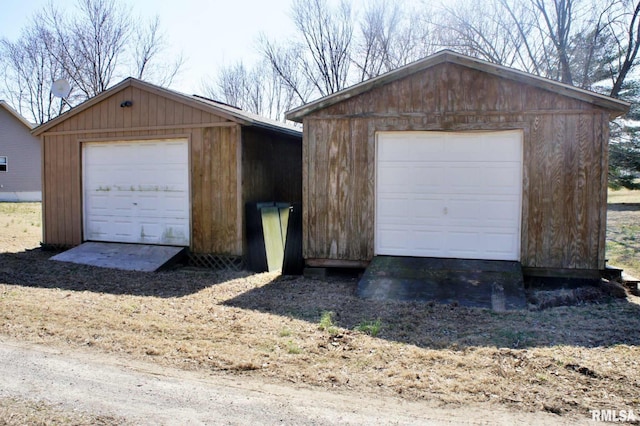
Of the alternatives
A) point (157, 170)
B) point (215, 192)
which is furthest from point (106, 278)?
point (157, 170)

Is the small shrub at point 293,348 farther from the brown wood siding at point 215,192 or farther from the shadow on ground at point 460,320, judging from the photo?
the brown wood siding at point 215,192

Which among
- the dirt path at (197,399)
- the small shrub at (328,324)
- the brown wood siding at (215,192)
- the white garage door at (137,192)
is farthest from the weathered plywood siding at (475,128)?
the dirt path at (197,399)

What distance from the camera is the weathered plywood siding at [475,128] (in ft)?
24.9

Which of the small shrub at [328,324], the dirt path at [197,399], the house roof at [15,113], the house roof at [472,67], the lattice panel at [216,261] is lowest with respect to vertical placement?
the dirt path at [197,399]

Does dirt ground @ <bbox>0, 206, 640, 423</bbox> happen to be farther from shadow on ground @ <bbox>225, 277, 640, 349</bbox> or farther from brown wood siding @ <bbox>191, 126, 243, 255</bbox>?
brown wood siding @ <bbox>191, 126, 243, 255</bbox>

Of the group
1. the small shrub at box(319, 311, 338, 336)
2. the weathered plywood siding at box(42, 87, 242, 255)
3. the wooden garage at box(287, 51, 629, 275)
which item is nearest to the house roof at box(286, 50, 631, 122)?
the wooden garage at box(287, 51, 629, 275)

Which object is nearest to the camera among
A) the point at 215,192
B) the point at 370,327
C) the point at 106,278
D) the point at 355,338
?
the point at 355,338

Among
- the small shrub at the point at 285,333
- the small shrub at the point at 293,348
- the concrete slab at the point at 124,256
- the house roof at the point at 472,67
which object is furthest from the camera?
the concrete slab at the point at 124,256

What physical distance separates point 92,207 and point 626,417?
1017 centimetres

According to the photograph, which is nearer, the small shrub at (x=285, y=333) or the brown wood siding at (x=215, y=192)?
the small shrub at (x=285, y=333)

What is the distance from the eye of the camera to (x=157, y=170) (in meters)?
10.2

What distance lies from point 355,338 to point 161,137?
648cm

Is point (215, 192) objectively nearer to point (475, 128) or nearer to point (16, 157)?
point (475, 128)

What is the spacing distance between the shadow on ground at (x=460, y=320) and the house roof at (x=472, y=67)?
9.14 ft
